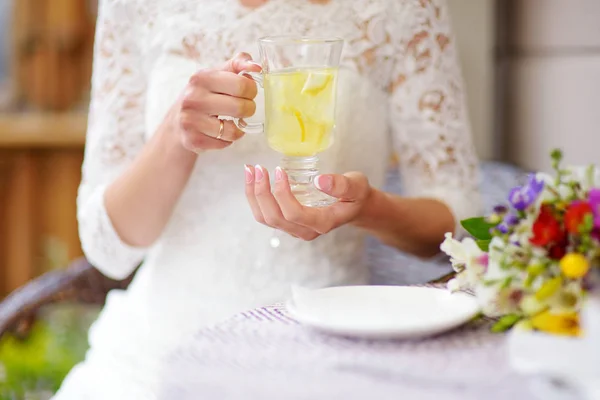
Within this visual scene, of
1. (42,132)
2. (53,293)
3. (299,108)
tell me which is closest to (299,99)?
(299,108)

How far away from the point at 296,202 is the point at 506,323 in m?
0.35

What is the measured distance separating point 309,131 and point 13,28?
2807mm

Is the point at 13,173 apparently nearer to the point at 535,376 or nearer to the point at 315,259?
the point at 315,259

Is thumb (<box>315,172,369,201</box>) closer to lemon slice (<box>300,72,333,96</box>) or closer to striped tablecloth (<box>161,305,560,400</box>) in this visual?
lemon slice (<box>300,72,333,96</box>)

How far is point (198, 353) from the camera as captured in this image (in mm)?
799

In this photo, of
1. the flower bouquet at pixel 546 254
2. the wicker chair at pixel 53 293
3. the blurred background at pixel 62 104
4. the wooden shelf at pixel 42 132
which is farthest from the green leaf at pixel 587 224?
the wooden shelf at pixel 42 132

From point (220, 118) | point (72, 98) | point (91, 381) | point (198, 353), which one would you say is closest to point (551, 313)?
point (198, 353)

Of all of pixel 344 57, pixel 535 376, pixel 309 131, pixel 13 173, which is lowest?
pixel 13 173

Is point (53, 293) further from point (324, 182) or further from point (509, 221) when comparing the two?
point (509, 221)

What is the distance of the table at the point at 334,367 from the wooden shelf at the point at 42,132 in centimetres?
262

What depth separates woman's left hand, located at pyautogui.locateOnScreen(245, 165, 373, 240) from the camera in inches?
40.9

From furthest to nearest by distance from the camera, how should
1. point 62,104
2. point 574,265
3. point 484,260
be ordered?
point 62,104, point 484,260, point 574,265

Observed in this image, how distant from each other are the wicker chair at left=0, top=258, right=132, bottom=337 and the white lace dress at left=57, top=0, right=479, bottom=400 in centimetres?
18

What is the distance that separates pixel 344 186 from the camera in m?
1.09
